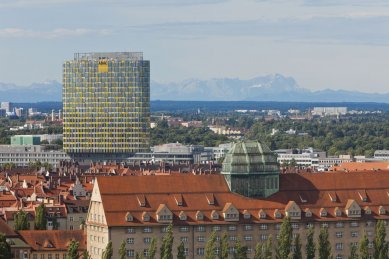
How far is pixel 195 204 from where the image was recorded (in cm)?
12456

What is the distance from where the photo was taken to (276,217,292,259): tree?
12094 cm

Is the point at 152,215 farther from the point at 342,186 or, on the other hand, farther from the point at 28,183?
the point at 28,183

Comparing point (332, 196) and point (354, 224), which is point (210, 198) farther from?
point (354, 224)

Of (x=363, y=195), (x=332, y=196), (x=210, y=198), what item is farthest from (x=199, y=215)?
(x=363, y=195)

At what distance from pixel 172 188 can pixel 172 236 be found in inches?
246

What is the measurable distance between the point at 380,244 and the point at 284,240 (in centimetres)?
813

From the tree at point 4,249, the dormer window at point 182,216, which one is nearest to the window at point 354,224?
the dormer window at point 182,216

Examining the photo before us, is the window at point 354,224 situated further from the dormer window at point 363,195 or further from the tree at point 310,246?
the tree at point 310,246

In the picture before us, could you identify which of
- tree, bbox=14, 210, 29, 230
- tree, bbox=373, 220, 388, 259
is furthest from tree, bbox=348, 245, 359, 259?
tree, bbox=14, 210, 29, 230

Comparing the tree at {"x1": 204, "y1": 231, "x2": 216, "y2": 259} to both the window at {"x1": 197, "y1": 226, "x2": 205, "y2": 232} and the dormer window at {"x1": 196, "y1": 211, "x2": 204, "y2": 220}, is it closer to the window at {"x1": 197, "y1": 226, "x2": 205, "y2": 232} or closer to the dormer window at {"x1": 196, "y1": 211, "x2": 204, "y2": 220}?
the window at {"x1": 197, "y1": 226, "x2": 205, "y2": 232}

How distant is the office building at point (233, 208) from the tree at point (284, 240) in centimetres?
290

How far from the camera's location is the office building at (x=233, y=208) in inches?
4788

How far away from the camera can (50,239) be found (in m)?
128

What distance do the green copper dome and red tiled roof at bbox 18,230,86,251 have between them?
1313 centimetres
